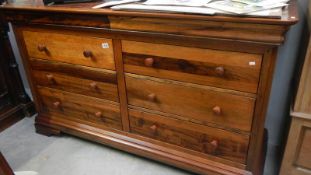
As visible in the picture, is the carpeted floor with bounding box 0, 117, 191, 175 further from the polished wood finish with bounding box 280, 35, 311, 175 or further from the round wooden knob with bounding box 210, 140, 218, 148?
the polished wood finish with bounding box 280, 35, 311, 175

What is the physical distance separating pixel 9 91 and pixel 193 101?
1421mm

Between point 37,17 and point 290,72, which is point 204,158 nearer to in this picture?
point 290,72

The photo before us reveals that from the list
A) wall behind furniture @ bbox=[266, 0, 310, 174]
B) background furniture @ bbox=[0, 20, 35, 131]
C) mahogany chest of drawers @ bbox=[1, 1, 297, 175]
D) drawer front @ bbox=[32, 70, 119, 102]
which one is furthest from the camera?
background furniture @ bbox=[0, 20, 35, 131]

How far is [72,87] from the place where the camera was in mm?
1490

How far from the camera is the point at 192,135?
1261 millimetres

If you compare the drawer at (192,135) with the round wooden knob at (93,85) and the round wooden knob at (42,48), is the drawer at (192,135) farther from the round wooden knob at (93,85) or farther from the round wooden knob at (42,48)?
the round wooden knob at (42,48)

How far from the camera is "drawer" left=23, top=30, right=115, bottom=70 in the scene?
1.27 meters

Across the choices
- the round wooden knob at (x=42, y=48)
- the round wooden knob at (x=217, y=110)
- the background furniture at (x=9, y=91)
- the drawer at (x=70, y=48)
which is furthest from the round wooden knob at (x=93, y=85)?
the background furniture at (x=9, y=91)

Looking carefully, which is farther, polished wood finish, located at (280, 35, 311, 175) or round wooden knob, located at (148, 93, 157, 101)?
round wooden knob, located at (148, 93, 157, 101)

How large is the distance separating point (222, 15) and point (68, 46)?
2.69 feet

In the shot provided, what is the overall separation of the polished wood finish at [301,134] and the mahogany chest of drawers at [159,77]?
0.45 feet

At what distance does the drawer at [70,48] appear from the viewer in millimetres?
1270

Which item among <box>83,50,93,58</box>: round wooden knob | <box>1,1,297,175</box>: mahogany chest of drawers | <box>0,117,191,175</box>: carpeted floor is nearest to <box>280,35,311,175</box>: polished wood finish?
<box>1,1,297,175</box>: mahogany chest of drawers

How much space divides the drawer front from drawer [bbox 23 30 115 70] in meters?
0.09
